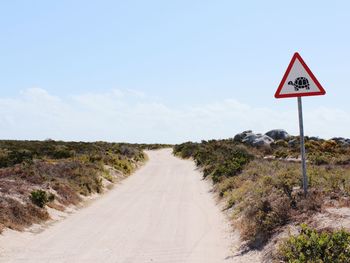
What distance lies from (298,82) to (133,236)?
585 centimetres

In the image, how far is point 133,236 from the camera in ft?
36.2

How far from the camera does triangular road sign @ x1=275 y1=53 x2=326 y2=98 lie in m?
9.23

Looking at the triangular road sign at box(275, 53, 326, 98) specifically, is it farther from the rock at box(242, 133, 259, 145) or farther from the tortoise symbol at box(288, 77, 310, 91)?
the rock at box(242, 133, 259, 145)

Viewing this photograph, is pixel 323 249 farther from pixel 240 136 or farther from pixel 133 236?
pixel 240 136

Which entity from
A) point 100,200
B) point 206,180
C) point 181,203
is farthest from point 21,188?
point 206,180

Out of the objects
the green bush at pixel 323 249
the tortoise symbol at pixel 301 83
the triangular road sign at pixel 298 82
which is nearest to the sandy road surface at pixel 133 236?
the green bush at pixel 323 249

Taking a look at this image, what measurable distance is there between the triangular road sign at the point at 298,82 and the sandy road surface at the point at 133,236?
3887 mm

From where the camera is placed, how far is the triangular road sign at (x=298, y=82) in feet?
30.3

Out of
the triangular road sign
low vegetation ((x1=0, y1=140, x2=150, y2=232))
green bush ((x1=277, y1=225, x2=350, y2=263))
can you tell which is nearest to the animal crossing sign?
the triangular road sign

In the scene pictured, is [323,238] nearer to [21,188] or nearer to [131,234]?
[131,234]

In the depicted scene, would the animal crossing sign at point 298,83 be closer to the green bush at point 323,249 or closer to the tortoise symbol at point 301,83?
the tortoise symbol at point 301,83

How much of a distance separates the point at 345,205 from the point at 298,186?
2.86m

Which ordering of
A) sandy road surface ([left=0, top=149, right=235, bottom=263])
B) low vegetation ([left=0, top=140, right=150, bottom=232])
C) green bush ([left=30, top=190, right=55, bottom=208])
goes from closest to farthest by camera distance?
1. sandy road surface ([left=0, top=149, right=235, bottom=263])
2. low vegetation ([left=0, top=140, right=150, bottom=232])
3. green bush ([left=30, top=190, right=55, bottom=208])

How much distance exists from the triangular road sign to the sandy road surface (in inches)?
153
